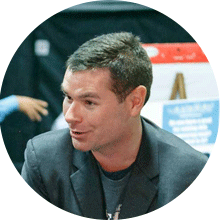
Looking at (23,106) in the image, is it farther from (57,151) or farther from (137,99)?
(137,99)

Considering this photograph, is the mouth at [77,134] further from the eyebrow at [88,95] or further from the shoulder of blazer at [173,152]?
the shoulder of blazer at [173,152]

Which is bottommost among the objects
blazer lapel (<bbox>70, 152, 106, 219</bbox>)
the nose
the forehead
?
blazer lapel (<bbox>70, 152, 106, 219</bbox>)

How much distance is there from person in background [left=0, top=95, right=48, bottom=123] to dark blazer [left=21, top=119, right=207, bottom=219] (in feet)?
0.48

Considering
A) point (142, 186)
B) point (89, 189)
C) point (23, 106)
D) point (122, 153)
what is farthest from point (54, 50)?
point (142, 186)

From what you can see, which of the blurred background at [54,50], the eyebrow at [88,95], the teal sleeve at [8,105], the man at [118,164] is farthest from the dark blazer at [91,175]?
the eyebrow at [88,95]

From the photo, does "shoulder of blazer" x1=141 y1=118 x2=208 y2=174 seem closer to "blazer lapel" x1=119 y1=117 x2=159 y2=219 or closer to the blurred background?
"blazer lapel" x1=119 y1=117 x2=159 y2=219

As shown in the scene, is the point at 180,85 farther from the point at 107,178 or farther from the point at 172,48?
the point at 107,178

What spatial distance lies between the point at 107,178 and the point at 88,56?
76 centimetres

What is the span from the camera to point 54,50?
2527 millimetres

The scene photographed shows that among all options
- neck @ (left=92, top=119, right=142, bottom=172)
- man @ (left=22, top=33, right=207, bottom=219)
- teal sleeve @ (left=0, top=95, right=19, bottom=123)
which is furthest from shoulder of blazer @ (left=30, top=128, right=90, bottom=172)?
teal sleeve @ (left=0, top=95, right=19, bottom=123)

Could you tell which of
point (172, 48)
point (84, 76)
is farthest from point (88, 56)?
point (172, 48)

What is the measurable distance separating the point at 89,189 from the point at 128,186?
23 cm

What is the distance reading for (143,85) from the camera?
2.38 meters

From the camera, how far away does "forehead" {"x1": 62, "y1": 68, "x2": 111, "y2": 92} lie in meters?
2.19
